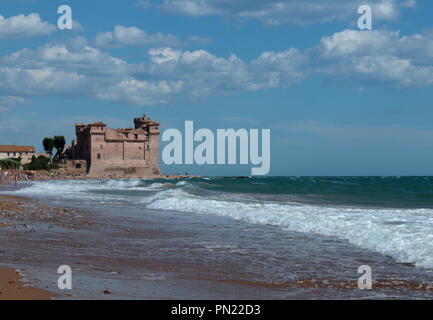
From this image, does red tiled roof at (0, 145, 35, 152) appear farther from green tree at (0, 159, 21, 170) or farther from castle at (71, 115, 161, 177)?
castle at (71, 115, 161, 177)

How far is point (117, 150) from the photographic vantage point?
304 feet

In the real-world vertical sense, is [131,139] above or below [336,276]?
above

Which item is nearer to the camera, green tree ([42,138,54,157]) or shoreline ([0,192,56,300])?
shoreline ([0,192,56,300])

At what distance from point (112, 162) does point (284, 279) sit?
8676cm

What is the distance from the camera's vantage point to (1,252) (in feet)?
29.3

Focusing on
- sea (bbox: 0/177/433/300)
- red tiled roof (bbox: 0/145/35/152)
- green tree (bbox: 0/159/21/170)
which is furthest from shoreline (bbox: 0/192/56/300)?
red tiled roof (bbox: 0/145/35/152)

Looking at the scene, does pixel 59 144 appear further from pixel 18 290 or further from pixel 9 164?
pixel 18 290

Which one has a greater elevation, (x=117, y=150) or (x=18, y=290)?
(x=117, y=150)

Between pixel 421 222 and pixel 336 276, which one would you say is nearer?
pixel 336 276

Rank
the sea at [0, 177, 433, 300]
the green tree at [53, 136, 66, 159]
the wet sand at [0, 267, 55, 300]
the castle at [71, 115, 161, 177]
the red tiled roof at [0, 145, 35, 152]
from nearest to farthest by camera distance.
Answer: the wet sand at [0, 267, 55, 300] < the sea at [0, 177, 433, 300] < the castle at [71, 115, 161, 177] < the green tree at [53, 136, 66, 159] < the red tiled roof at [0, 145, 35, 152]

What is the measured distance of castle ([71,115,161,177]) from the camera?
297 ft

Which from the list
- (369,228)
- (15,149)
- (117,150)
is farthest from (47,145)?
(369,228)

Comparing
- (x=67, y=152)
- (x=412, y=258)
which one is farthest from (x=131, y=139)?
(x=412, y=258)
